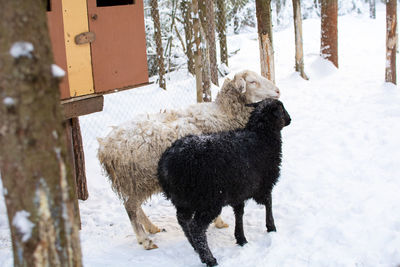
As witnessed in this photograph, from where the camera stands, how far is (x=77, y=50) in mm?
5082

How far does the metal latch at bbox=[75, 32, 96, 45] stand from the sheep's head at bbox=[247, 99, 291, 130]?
6.89ft

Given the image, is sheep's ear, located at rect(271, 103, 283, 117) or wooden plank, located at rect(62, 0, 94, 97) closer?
sheep's ear, located at rect(271, 103, 283, 117)

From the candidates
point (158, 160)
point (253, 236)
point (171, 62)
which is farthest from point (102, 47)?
point (171, 62)

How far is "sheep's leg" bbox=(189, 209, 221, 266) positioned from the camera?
13.1 feet

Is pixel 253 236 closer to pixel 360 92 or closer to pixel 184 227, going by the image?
pixel 184 227

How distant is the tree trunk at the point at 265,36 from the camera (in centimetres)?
738

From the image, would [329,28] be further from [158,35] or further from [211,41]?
[158,35]

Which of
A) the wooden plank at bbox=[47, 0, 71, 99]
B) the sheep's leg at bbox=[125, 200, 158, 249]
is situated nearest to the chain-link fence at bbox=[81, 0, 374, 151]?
the sheep's leg at bbox=[125, 200, 158, 249]

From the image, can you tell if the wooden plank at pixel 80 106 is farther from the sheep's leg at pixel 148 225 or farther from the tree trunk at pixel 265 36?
the tree trunk at pixel 265 36

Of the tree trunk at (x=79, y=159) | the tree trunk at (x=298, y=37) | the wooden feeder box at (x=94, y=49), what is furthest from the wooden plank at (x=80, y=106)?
the tree trunk at (x=298, y=37)

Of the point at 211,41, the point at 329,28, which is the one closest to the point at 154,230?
the point at 211,41

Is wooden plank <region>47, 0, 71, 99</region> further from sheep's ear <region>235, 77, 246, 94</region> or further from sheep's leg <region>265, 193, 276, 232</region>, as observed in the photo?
sheep's leg <region>265, 193, 276, 232</region>

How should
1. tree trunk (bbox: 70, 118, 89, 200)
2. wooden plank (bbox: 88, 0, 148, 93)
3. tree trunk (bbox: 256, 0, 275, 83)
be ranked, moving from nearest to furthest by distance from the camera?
1. wooden plank (bbox: 88, 0, 148, 93)
2. tree trunk (bbox: 70, 118, 89, 200)
3. tree trunk (bbox: 256, 0, 275, 83)

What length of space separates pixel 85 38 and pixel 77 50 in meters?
0.17
